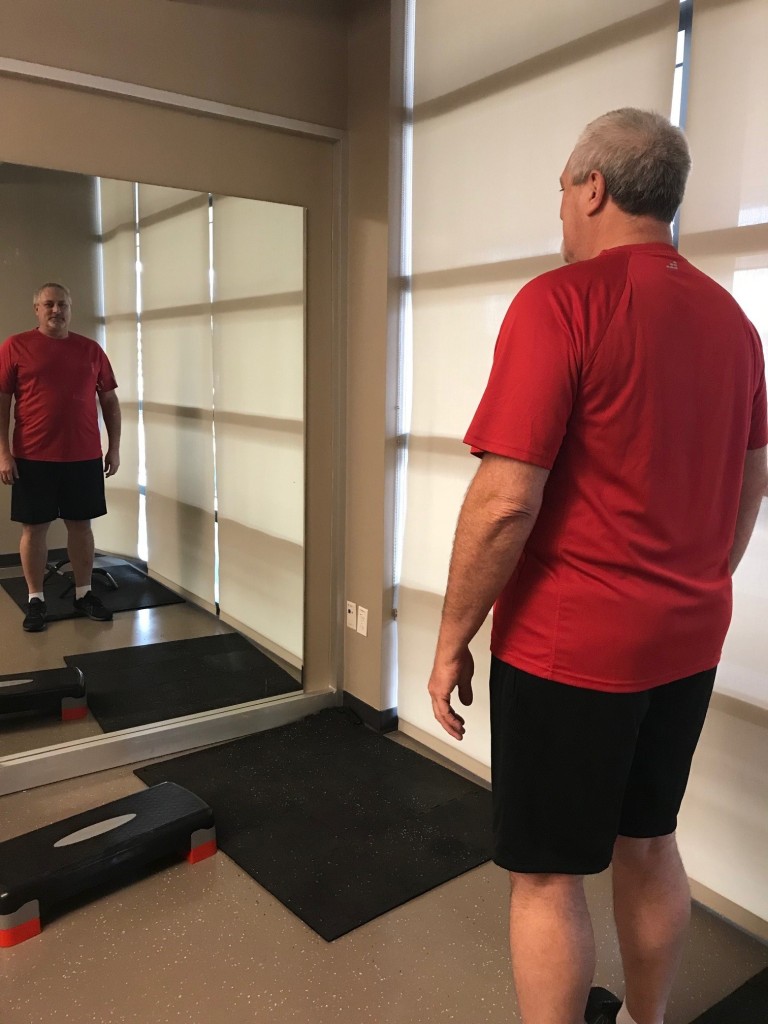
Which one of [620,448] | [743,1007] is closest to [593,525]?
[620,448]

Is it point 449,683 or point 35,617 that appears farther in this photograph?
point 35,617

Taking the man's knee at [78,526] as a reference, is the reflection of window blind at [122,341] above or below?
above

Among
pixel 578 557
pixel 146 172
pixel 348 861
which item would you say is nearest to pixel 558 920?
pixel 578 557

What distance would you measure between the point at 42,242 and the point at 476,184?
4.27ft

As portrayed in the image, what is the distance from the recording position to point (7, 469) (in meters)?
2.48

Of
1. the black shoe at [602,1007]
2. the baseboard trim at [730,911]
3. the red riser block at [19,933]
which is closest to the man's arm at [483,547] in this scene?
the black shoe at [602,1007]

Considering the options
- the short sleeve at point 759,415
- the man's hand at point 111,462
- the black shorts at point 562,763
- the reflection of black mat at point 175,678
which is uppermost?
the short sleeve at point 759,415

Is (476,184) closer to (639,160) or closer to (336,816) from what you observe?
(639,160)

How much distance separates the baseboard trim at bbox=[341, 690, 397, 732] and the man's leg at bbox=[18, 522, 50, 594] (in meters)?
1.21

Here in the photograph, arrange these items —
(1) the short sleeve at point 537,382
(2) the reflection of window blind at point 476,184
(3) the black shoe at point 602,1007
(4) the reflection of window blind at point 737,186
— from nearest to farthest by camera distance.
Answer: (1) the short sleeve at point 537,382 < (3) the black shoe at point 602,1007 < (4) the reflection of window blind at point 737,186 < (2) the reflection of window blind at point 476,184

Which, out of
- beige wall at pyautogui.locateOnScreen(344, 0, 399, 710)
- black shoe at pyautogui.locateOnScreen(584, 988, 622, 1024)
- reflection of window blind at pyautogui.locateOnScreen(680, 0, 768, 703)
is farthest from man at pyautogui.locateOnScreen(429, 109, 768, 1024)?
beige wall at pyautogui.locateOnScreen(344, 0, 399, 710)

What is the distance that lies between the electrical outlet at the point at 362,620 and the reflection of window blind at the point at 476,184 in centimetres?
16

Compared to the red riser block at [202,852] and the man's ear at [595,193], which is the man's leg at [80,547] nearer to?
the red riser block at [202,852]

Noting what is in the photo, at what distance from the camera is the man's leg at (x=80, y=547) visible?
255 cm
